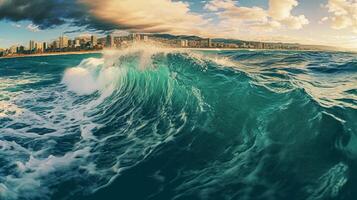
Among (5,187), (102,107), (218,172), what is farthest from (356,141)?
(102,107)

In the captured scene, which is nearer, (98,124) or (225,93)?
(225,93)

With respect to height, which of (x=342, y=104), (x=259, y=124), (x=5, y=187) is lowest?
(x=5, y=187)

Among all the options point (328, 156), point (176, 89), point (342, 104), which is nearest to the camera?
point (328, 156)

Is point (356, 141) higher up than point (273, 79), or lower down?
lower down

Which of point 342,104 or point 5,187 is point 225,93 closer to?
point 342,104

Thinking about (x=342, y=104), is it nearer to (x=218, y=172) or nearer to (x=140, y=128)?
(x=218, y=172)

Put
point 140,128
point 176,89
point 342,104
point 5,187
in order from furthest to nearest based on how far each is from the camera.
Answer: point 176,89 → point 140,128 → point 342,104 → point 5,187
